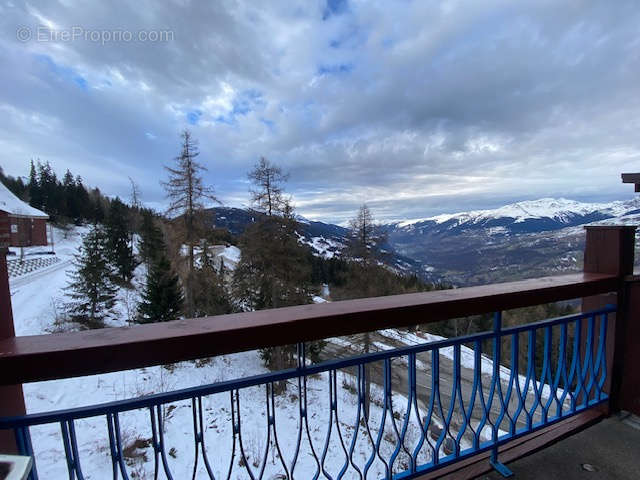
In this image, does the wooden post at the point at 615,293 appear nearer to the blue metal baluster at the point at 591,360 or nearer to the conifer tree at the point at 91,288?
the blue metal baluster at the point at 591,360

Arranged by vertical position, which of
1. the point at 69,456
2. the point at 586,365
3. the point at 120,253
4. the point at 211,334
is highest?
the point at 211,334

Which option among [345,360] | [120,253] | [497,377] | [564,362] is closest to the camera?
[345,360]

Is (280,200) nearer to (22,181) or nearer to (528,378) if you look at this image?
(528,378)

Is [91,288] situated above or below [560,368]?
below

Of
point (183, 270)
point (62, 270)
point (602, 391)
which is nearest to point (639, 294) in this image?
point (602, 391)

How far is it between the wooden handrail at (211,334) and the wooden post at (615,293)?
1126 millimetres

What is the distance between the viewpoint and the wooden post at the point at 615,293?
205 centimetres

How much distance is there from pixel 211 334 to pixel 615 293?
2558 mm

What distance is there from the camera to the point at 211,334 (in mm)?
1030

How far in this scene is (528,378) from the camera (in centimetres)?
200

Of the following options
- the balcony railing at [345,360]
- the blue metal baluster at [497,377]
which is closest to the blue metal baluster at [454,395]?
the balcony railing at [345,360]

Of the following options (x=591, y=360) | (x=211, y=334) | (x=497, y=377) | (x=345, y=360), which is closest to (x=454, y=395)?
(x=497, y=377)

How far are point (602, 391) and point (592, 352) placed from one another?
0.37 metres

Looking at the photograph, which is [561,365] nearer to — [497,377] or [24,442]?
[497,377]
